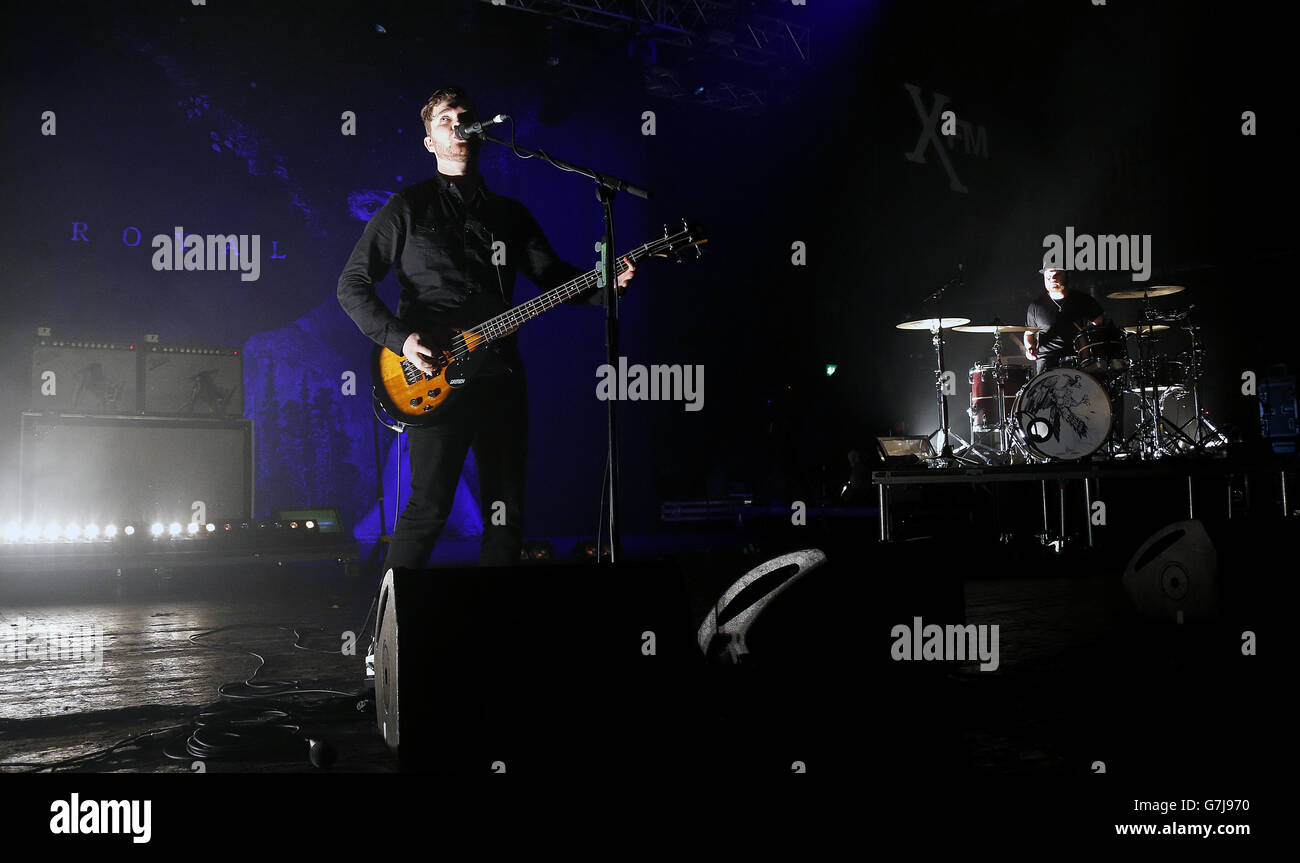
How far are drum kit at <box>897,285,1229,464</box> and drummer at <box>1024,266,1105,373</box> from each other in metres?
0.05

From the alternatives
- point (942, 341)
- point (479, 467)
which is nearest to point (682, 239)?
point (479, 467)

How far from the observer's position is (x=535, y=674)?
1.61 m

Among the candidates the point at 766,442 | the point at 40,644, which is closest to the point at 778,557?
the point at 40,644

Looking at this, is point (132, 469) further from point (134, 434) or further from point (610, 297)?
point (610, 297)

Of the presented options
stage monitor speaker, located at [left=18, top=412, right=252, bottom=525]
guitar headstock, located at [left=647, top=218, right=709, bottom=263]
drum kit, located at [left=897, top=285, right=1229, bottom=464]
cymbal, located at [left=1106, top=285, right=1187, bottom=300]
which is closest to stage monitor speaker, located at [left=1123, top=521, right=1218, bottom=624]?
drum kit, located at [left=897, top=285, right=1229, bottom=464]

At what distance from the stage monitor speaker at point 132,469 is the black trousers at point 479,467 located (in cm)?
347

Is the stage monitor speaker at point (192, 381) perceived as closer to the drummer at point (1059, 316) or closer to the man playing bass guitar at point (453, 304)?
the man playing bass guitar at point (453, 304)

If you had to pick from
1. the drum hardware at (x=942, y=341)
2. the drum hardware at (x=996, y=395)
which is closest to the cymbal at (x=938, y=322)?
the drum hardware at (x=942, y=341)

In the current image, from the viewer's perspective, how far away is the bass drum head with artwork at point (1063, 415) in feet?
17.3

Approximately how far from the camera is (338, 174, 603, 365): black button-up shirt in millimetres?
2730

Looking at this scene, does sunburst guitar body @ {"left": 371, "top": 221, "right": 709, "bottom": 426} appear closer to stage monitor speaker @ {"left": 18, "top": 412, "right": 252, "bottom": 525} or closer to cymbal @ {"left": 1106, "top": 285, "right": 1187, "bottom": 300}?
stage monitor speaker @ {"left": 18, "top": 412, "right": 252, "bottom": 525}

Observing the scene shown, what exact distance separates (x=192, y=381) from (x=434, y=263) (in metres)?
3.76

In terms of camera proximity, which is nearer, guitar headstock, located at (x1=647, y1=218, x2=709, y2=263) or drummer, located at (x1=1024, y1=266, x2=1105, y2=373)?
guitar headstock, located at (x1=647, y1=218, x2=709, y2=263)

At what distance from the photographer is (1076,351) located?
6.00 meters
